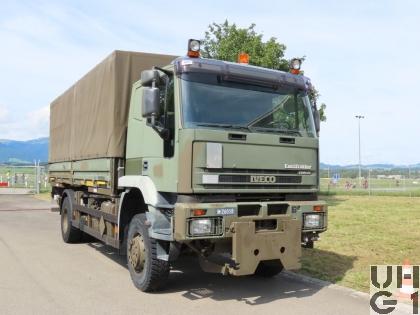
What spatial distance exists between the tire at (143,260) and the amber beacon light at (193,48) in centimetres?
225

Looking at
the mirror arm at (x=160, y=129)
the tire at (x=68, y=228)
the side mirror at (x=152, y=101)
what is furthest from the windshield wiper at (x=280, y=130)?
the tire at (x=68, y=228)

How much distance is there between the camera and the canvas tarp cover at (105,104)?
7.72 metres

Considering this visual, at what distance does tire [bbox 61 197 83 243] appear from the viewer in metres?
10.7

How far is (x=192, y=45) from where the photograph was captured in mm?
6211

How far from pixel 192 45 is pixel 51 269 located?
4.43 meters

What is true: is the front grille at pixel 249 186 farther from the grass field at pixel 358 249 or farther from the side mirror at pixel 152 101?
the grass field at pixel 358 249

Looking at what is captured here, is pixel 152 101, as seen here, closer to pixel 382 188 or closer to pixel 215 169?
pixel 215 169

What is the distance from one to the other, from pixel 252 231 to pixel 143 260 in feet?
5.40

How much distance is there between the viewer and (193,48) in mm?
6215

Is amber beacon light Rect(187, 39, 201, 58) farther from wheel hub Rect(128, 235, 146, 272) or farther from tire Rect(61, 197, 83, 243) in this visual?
tire Rect(61, 197, 83, 243)

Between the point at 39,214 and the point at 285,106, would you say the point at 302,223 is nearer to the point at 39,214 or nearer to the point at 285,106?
the point at 285,106

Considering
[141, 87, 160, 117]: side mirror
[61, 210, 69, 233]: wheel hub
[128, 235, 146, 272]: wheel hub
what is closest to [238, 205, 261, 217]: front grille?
[128, 235, 146, 272]: wheel hub

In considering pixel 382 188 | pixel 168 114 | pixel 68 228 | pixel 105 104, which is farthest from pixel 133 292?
pixel 382 188

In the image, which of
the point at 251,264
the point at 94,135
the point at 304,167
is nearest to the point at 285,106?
the point at 304,167
